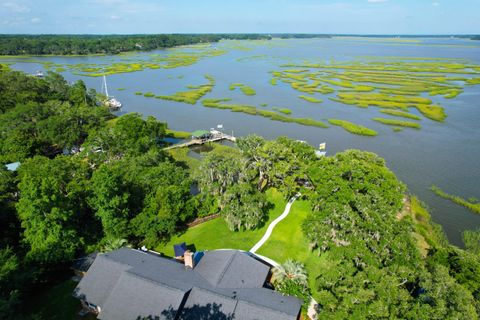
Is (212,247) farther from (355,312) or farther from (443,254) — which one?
(443,254)

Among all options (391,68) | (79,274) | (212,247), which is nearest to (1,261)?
(79,274)

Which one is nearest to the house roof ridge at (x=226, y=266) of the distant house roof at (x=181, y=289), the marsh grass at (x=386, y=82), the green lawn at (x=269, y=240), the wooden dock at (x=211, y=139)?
the distant house roof at (x=181, y=289)

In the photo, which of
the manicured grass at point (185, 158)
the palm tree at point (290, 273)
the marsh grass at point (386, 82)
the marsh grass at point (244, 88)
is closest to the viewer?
the palm tree at point (290, 273)

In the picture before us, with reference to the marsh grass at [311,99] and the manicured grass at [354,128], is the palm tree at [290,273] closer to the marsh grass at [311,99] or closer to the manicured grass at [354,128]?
the manicured grass at [354,128]

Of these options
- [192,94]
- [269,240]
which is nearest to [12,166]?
[269,240]

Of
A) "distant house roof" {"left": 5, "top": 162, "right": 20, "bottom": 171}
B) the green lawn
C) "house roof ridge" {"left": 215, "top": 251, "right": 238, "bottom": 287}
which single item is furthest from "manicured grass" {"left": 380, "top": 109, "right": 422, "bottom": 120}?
"distant house roof" {"left": 5, "top": 162, "right": 20, "bottom": 171}

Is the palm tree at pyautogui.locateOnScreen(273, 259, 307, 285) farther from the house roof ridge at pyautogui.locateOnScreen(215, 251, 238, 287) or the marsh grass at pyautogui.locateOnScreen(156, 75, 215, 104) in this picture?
the marsh grass at pyautogui.locateOnScreen(156, 75, 215, 104)
